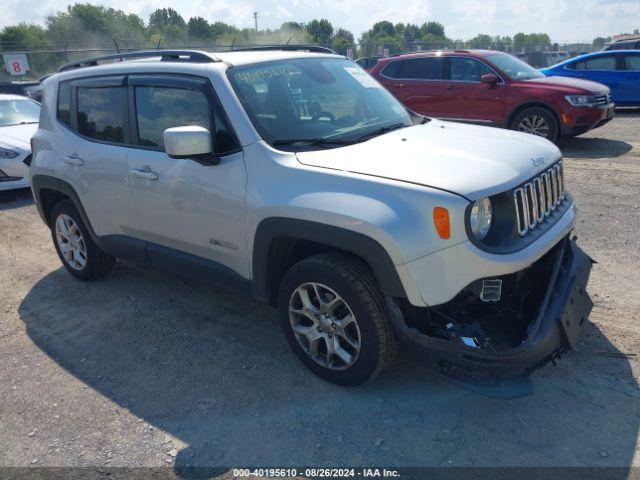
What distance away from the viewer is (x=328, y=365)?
11.1 ft

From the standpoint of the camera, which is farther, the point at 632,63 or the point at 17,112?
the point at 632,63

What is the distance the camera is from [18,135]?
9.09 metres

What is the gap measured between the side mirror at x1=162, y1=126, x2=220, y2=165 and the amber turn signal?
1496mm

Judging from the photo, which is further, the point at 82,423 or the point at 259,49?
the point at 259,49

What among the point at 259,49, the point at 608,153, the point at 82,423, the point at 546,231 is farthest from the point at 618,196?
the point at 82,423

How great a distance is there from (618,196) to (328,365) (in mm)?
5012

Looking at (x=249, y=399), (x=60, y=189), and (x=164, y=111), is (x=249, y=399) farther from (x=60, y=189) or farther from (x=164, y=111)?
(x=60, y=189)

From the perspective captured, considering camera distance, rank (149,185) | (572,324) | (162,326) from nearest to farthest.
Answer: (572,324), (149,185), (162,326)

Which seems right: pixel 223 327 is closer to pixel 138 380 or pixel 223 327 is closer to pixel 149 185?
pixel 138 380

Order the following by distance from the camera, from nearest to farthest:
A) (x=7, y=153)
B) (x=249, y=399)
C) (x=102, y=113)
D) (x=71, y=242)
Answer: (x=249, y=399) → (x=102, y=113) → (x=71, y=242) → (x=7, y=153)

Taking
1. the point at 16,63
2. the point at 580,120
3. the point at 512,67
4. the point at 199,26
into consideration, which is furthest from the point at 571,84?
the point at 199,26

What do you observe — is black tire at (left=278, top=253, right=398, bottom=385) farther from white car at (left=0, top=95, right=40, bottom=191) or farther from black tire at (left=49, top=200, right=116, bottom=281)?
white car at (left=0, top=95, right=40, bottom=191)

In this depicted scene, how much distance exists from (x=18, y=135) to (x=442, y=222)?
8.56 metres

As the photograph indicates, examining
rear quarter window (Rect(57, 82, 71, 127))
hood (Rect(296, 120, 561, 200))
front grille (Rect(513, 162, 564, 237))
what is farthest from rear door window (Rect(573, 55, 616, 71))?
rear quarter window (Rect(57, 82, 71, 127))
